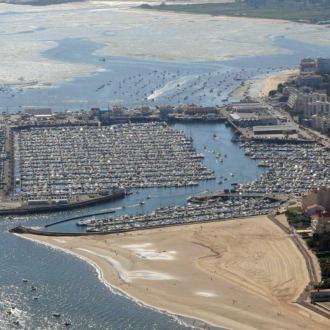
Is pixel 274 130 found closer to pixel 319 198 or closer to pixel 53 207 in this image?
pixel 319 198

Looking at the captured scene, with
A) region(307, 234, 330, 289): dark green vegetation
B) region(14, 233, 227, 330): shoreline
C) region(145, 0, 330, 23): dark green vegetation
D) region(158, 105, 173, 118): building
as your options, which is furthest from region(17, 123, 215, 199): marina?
region(145, 0, 330, 23): dark green vegetation

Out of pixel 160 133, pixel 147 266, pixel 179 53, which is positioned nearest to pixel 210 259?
pixel 147 266

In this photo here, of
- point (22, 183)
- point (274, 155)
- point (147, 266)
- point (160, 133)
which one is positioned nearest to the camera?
point (147, 266)

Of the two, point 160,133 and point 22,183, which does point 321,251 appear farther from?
point 160,133

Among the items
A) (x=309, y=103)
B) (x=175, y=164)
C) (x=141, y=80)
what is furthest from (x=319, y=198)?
(x=141, y=80)

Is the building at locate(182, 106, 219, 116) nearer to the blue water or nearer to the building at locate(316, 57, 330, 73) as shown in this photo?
the blue water

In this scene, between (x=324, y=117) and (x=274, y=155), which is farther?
(x=324, y=117)
